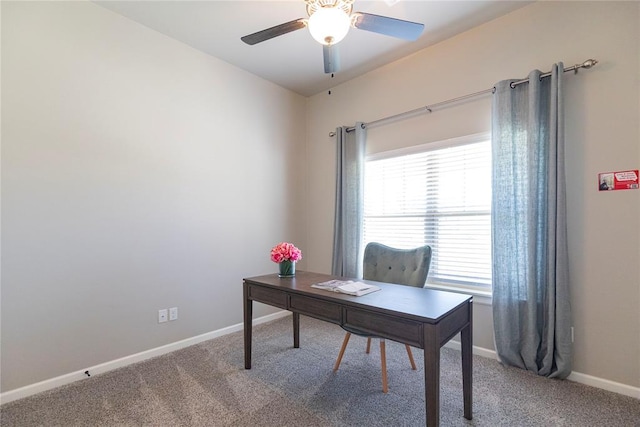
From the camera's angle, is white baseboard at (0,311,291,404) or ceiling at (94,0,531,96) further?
ceiling at (94,0,531,96)

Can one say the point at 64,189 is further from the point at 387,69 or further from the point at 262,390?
the point at 387,69

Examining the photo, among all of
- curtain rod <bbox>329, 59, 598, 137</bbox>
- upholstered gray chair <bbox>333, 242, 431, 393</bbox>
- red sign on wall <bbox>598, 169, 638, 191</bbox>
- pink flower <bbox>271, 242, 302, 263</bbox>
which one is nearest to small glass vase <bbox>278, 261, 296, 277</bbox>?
pink flower <bbox>271, 242, 302, 263</bbox>

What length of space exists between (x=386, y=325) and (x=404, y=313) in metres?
0.14

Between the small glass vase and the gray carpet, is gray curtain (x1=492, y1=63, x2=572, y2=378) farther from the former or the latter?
the small glass vase

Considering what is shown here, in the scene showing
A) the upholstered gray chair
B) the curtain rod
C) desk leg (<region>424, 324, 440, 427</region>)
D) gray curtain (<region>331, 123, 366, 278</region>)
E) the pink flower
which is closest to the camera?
desk leg (<region>424, 324, 440, 427</region>)

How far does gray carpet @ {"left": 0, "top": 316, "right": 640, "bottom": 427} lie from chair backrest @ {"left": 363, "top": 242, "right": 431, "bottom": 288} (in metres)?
0.69

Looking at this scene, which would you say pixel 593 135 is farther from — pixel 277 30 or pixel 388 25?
pixel 277 30

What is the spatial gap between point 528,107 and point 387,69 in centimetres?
149

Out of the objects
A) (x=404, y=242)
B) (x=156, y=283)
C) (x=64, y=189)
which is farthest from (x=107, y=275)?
(x=404, y=242)

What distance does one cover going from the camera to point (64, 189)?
85.0 inches

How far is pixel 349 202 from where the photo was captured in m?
3.44

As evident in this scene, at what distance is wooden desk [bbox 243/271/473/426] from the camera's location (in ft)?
4.43

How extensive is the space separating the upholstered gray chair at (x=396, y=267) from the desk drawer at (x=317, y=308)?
0.40m

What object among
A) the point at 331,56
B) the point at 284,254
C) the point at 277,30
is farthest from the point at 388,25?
the point at 284,254
